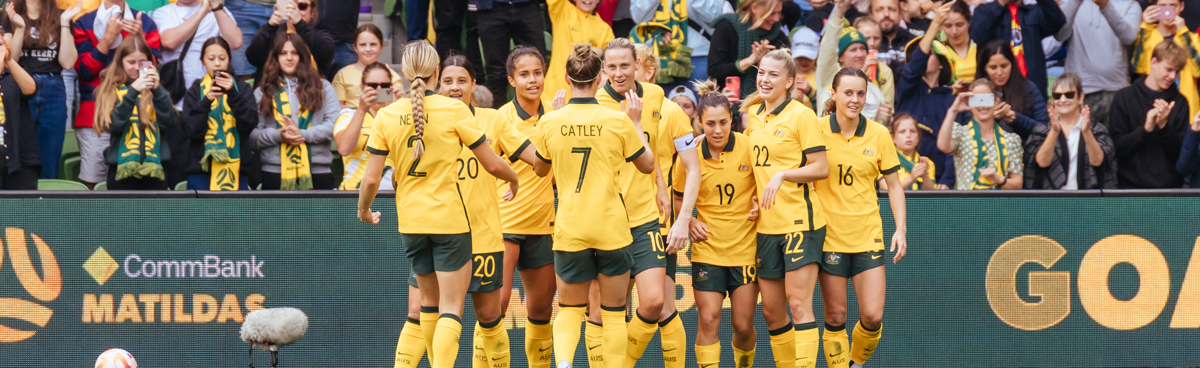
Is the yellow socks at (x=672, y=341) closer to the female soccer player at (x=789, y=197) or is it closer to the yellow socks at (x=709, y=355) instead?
the yellow socks at (x=709, y=355)

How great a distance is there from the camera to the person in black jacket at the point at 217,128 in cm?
918

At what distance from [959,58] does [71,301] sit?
25.5ft

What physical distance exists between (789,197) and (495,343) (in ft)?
6.67

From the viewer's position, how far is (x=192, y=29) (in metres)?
9.82

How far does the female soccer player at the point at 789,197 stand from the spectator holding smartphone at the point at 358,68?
404 centimetres

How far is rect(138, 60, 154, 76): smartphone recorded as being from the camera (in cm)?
892

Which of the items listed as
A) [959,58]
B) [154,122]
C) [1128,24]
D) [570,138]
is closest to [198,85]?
[154,122]

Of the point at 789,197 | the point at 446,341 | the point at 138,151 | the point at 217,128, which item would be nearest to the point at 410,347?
the point at 446,341

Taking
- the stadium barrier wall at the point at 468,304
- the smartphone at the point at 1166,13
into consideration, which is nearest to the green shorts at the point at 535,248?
the stadium barrier wall at the point at 468,304

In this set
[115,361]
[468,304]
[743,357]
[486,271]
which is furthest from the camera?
[468,304]

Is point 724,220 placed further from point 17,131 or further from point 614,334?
point 17,131

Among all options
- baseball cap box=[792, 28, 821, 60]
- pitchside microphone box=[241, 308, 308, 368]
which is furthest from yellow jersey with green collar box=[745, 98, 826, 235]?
baseball cap box=[792, 28, 821, 60]

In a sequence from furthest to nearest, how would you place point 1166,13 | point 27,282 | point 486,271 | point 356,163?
point 1166,13 < point 356,163 < point 27,282 < point 486,271

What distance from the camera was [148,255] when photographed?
7.98 meters
